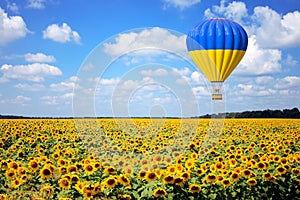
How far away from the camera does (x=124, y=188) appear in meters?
6.41

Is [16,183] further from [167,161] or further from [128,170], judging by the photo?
[167,161]

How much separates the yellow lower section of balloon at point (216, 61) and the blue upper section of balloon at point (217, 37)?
20cm

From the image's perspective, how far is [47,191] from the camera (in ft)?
20.8

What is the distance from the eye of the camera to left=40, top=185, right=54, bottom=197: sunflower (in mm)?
6266

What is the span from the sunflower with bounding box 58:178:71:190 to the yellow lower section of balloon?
14.7m

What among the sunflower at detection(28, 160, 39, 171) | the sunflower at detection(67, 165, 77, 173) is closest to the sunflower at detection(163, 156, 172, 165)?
the sunflower at detection(67, 165, 77, 173)

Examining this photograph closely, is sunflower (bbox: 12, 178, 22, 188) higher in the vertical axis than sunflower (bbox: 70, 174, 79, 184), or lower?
lower

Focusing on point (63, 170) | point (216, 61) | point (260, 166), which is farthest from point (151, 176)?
point (216, 61)

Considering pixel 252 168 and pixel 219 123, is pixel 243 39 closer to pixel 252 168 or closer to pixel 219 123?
pixel 219 123

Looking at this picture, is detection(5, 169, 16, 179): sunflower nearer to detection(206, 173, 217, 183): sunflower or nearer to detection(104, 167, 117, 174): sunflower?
detection(104, 167, 117, 174): sunflower

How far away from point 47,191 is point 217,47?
16.0m

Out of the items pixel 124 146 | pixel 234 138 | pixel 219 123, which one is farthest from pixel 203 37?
pixel 124 146

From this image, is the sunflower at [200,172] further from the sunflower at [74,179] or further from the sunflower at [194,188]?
the sunflower at [74,179]

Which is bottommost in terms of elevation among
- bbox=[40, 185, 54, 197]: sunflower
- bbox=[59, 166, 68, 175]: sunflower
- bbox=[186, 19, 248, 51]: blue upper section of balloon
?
bbox=[40, 185, 54, 197]: sunflower
